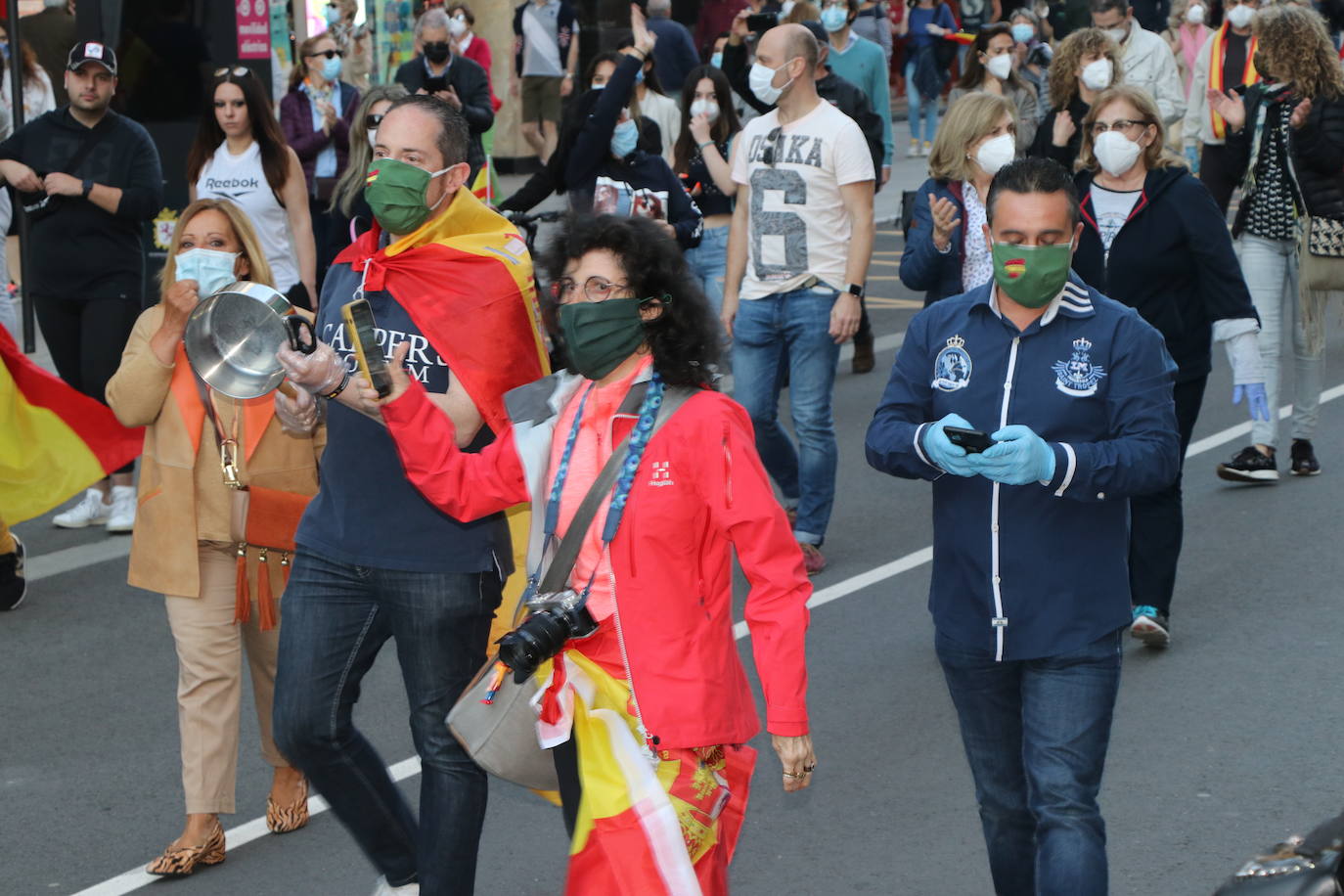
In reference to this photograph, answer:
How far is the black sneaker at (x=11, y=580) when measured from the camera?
25.6 ft

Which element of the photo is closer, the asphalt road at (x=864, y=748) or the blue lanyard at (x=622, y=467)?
the blue lanyard at (x=622, y=467)

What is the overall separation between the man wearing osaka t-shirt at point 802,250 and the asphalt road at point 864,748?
638 mm

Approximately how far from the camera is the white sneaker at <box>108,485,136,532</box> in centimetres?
901

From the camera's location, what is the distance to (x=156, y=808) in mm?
5836

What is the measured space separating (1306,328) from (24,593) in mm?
6066

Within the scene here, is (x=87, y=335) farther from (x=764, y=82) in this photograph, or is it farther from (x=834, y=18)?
(x=834, y=18)

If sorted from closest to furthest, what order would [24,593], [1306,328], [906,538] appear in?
1. [24,593]
2. [906,538]
3. [1306,328]

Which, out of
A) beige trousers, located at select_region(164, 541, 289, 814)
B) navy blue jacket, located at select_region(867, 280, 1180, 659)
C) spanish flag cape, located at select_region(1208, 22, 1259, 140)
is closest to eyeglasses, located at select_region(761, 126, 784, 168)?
beige trousers, located at select_region(164, 541, 289, 814)

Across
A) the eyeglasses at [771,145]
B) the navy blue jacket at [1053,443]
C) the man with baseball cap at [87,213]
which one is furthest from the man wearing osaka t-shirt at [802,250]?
the navy blue jacket at [1053,443]

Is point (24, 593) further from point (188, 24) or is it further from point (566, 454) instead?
point (188, 24)

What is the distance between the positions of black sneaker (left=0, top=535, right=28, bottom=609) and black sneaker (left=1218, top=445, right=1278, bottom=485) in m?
5.62

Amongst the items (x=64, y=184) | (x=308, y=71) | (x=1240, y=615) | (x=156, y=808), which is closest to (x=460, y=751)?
(x=156, y=808)

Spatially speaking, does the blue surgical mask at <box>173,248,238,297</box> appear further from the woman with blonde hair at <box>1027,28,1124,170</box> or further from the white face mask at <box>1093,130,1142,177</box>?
the woman with blonde hair at <box>1027,28,1124,170</box>

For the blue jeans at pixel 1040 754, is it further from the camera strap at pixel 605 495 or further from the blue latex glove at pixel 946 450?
the camera strap at pixel 605 495
